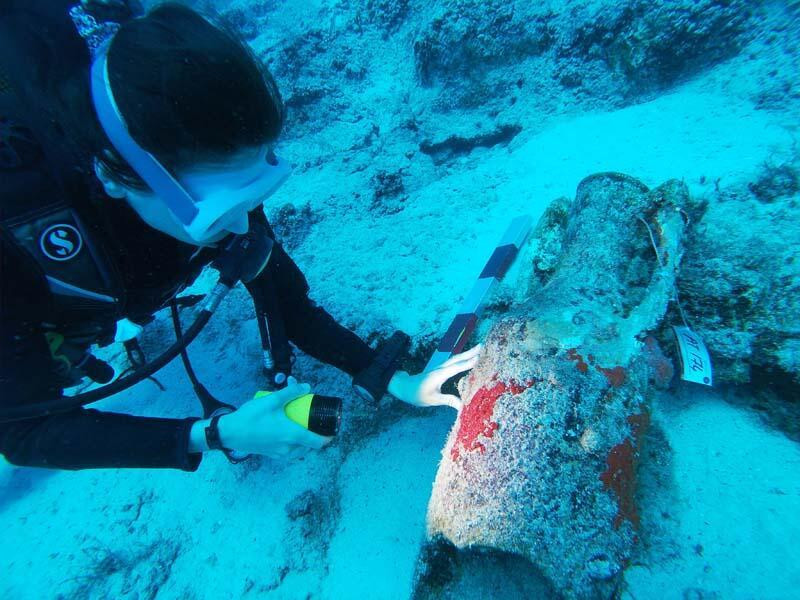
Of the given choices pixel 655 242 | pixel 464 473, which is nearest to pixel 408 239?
pixel 655 242

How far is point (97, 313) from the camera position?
157cm

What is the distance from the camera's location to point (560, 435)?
1.25 meters

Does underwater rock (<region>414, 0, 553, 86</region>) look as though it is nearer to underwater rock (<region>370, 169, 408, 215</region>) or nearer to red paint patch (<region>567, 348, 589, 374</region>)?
underwater rock (<region>370, 169, 408, 215</region>)

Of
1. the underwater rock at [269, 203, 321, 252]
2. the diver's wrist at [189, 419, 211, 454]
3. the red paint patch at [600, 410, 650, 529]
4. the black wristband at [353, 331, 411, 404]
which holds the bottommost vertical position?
the red paint patch at [600, 410, 650, 529]

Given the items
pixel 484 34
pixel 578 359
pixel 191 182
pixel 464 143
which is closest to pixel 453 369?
pixel 578 359

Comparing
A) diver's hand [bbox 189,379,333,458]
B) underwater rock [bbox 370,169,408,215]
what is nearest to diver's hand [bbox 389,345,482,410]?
diver's hand [bbox 189,379,333,458]

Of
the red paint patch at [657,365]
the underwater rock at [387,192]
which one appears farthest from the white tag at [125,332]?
the red paint patch at [657,365]

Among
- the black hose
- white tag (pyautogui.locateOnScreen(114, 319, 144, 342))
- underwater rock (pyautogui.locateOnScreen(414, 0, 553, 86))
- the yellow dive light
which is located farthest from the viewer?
underwater rock (pyautogui.locateOnScreen(414, 0, 553, 86))

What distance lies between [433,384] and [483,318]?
74cm

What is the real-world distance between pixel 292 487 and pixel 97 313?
1.32m

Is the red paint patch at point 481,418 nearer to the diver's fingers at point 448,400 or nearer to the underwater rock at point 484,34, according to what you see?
the diver's fingers at point 448,400

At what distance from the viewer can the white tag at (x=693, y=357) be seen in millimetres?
1646

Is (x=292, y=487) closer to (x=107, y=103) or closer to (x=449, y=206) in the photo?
(x=107, y=103)

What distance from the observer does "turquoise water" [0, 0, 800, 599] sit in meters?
1.44
